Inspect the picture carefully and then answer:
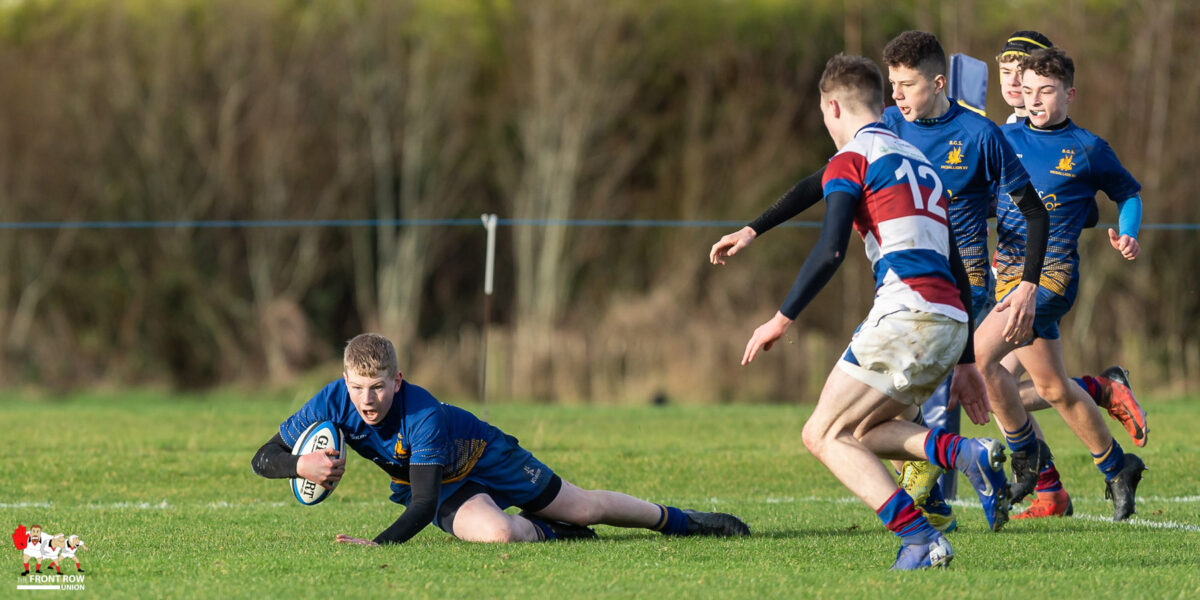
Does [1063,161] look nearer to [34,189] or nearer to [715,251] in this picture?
[715,251]

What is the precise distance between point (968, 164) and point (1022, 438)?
4.78ft

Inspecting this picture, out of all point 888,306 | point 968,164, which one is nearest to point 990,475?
point 888,306

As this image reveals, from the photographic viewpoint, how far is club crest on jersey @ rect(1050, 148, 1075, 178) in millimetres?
7340

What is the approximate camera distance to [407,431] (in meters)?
6.07

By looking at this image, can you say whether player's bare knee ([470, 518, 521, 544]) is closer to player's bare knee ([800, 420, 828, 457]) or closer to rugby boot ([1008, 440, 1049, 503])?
player's bare knee ([800, 420, 828, 457])

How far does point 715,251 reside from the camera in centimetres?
594

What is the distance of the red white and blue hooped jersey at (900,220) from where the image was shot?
5297 mm

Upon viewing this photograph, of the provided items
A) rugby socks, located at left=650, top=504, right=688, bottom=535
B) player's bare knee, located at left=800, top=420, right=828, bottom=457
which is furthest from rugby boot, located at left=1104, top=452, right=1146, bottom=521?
player's bare knee, located at left=800, top=420, right=828, bottom=457

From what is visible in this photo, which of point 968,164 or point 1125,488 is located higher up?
point 968,164

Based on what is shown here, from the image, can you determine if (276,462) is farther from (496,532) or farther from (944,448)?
(944,448)

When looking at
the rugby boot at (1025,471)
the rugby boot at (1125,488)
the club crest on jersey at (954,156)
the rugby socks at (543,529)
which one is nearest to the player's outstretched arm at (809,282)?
the rugby socks at (543,529)

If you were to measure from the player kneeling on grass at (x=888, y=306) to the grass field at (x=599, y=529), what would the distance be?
369mm

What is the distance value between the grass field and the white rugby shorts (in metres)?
0.71

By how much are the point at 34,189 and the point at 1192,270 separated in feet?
54.4
